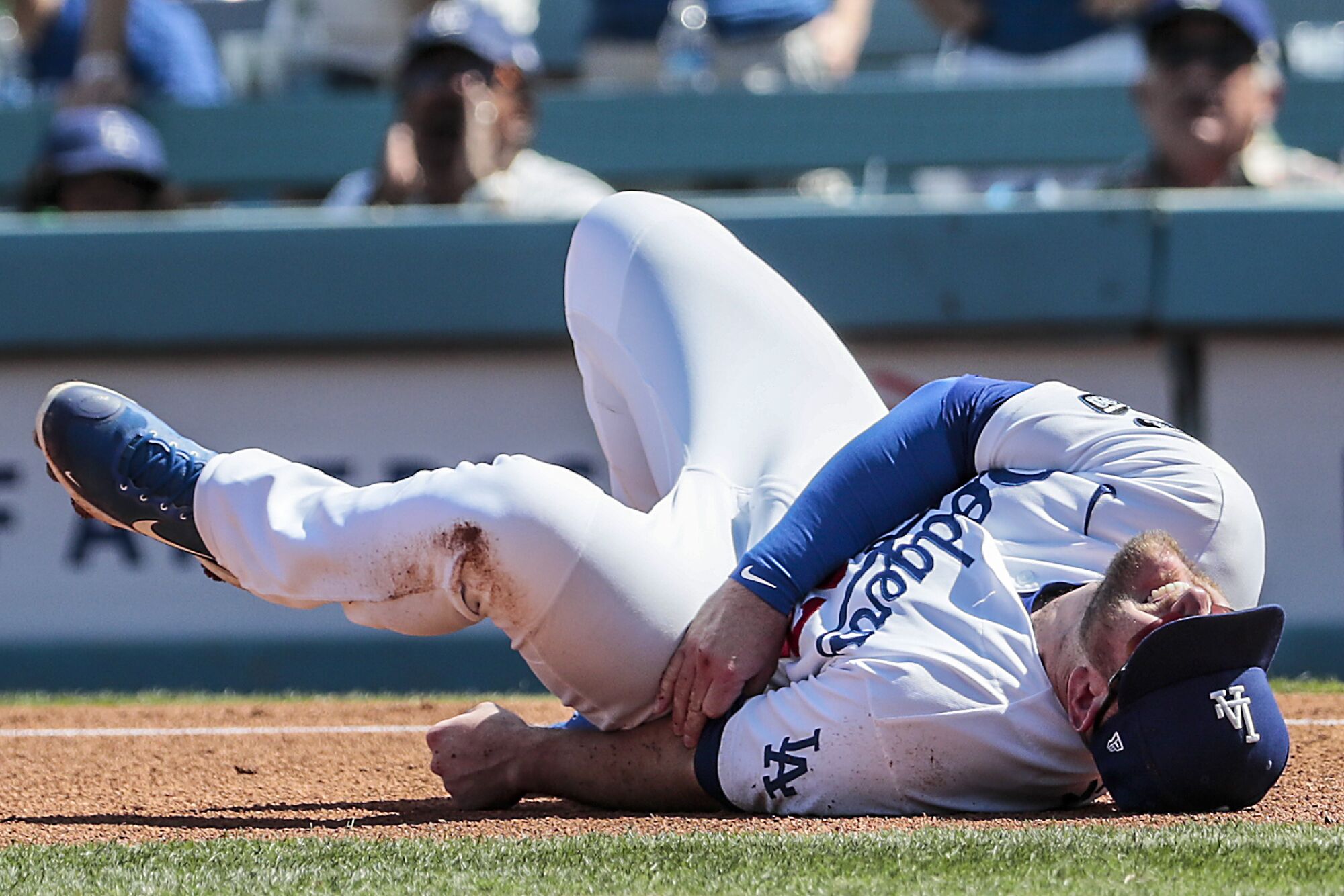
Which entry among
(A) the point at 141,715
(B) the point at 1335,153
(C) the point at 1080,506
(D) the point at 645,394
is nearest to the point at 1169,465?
(C) the point at 1080,506

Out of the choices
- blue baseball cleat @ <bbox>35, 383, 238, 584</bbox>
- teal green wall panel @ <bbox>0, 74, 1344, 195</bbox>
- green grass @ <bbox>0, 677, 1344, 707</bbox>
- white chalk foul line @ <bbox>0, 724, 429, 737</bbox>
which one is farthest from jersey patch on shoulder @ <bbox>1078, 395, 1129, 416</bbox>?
teal green wall panel @ <bbox>0, 74, 1344, 195</bbox>

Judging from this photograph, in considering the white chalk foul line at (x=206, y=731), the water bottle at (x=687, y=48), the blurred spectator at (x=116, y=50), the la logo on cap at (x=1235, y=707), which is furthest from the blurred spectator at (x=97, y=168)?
the la logo on cap at (x=1235, y=707)

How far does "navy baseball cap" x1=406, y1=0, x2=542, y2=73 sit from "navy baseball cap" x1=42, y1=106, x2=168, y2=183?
882 millimetres

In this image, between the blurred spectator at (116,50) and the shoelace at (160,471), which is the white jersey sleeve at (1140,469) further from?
the blurred spectator at (116,50)

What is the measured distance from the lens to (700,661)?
230cm

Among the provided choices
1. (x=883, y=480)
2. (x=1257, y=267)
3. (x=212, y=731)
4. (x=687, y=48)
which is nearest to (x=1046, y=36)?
(x=687, y=48)

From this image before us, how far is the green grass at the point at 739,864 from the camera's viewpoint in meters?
1.82

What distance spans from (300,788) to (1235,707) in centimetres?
142

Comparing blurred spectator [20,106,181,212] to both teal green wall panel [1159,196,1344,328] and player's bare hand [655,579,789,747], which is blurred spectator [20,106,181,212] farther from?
player's bare hand [655,579,789,747]

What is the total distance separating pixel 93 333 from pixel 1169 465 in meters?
3.09

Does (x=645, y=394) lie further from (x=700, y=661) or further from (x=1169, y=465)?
(x=1169, y=465)

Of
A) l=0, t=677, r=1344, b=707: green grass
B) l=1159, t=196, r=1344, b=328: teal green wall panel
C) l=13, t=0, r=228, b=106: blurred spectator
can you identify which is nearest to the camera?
l=0, t=677, r=1344, b=707: green grass

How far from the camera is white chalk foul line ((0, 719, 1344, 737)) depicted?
3.34 meters

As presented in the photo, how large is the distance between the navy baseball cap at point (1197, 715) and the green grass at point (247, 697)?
67.7 inches
